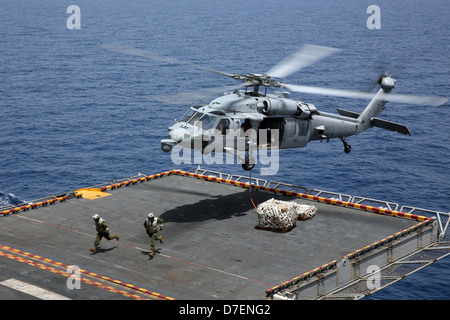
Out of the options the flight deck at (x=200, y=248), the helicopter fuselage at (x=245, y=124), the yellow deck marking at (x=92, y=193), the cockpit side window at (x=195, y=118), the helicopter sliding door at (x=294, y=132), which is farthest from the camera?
the yellow deck marking at (x=92, y=193)

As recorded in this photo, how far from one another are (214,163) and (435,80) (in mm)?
49571

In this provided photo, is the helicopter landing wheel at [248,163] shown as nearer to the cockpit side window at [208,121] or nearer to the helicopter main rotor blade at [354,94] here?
the cockpit side window at [208,121]

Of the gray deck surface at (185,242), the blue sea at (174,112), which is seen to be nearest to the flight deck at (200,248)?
the gray deck surface at (185,242)

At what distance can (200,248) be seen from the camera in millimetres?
29297

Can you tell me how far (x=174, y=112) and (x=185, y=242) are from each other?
51.9 metres

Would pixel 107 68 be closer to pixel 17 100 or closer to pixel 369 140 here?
pixel 17 100

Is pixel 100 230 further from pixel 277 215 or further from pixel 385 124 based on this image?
pixel 385 124

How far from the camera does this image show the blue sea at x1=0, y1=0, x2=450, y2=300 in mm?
55094

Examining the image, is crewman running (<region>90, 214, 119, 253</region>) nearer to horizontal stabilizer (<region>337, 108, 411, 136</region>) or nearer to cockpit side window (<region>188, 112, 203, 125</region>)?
cockpit side window (<region>188, 112, 203, 125</region>)

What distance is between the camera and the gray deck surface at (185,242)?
25.4m

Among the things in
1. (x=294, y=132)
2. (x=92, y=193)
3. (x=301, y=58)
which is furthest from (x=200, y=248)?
(x=301, y=58)

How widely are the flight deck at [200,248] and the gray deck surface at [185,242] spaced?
49mm

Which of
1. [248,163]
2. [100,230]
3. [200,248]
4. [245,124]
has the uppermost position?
[245,124]

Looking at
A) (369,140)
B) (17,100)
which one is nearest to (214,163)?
(369,140)
